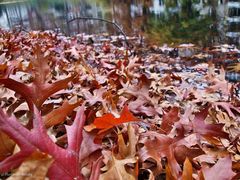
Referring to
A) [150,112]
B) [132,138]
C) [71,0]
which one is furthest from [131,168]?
[71,0]

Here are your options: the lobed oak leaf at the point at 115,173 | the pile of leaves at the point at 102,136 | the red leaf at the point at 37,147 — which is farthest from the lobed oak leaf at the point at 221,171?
the red leaf at the point at 37,147

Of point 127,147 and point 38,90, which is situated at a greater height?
point 38,90

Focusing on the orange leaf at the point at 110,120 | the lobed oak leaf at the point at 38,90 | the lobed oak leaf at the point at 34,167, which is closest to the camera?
the lobed oak leaf at the point at 34,167

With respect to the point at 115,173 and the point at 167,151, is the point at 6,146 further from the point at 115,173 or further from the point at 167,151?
the point at 167,151

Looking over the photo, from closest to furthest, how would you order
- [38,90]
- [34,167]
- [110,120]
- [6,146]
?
[34,167] → [6,146] → [110,120] → [38,90]

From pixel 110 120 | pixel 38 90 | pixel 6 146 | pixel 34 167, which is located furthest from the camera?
pixel 38 90

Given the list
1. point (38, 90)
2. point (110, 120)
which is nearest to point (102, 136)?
Result: point (110, 120)

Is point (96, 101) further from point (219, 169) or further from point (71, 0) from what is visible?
point (71, 0)

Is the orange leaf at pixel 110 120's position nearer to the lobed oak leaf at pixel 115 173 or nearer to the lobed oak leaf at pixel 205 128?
the lobed oak leaf at pixel 115 173

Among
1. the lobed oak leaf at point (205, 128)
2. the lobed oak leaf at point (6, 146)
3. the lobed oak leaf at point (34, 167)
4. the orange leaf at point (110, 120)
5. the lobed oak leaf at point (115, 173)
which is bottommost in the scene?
the lobed oak leaf at point (205, 128)
